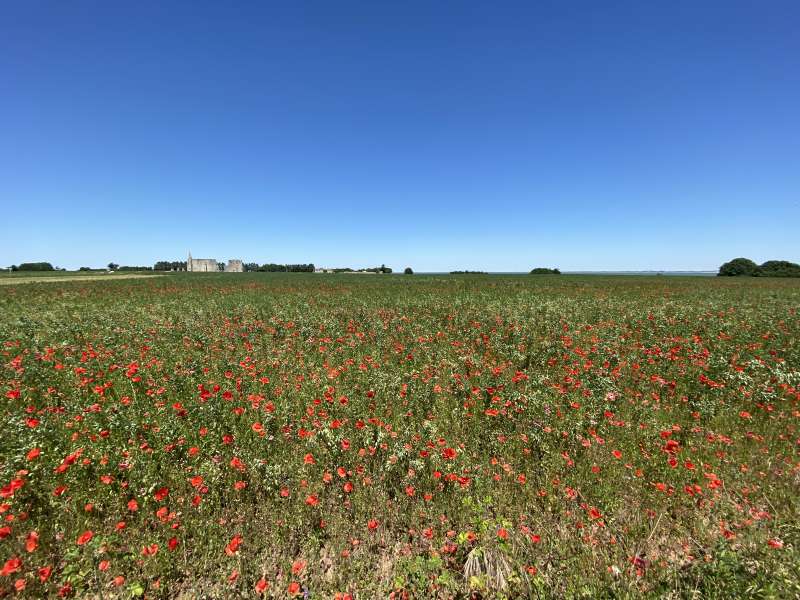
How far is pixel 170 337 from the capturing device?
374 inches

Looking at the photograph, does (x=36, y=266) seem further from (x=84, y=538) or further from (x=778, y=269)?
(x=778, y=269)

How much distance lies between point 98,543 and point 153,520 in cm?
52

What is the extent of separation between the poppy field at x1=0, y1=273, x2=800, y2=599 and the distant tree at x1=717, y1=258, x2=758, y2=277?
106360mm

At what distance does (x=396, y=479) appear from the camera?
12.1 ft

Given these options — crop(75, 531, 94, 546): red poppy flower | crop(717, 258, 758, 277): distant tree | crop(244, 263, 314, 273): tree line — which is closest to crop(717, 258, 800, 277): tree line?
crop(717, 258, 758, 277): distant tree

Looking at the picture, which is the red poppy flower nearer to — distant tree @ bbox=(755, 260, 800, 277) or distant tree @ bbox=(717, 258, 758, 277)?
distant tree @ bbox=(755, 260, 800, 277)

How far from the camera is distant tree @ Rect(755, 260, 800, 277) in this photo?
70500mm

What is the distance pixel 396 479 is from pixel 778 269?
11620 cm

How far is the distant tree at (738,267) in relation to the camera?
7829cm

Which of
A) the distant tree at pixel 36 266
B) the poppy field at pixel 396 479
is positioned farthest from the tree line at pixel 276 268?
the poppy field at pixel 396 479

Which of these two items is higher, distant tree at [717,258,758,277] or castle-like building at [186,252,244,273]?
castle-like building at [186,252,244,273]

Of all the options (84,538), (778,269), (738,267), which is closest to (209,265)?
(84,538)

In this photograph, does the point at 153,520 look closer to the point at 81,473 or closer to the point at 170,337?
the point at 81,473

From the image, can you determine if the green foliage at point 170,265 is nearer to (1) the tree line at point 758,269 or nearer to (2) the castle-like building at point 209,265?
(2) the castle-like building at point 209,265
